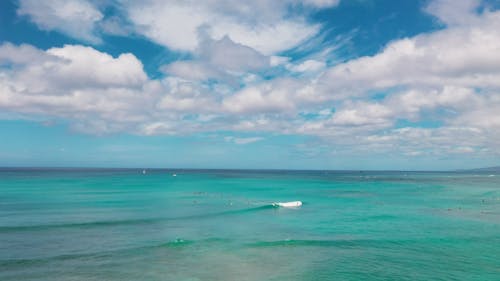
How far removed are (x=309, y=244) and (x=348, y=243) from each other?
3725 millimetres

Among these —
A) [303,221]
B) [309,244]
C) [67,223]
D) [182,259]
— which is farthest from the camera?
[303,221]

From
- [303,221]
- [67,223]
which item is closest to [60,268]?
[67,223]

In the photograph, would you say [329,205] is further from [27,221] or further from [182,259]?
[27,221]

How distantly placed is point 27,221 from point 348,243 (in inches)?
1374

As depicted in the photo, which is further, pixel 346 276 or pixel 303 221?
pixel 303 221

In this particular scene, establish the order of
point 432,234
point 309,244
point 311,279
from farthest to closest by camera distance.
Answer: point 432,234, point 309,244, point 311,279

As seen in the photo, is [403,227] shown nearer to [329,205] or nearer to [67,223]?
[329,205]

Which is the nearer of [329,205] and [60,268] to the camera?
[60,268]

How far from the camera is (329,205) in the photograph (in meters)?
61.2

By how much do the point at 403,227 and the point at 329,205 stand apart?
20.6m

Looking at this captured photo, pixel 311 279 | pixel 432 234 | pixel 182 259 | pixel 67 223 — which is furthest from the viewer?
pixel 67 223

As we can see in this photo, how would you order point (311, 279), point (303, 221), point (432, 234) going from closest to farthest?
point (311, 279) → point (432, 234) → point (303, 221)

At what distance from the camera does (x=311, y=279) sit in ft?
78.0

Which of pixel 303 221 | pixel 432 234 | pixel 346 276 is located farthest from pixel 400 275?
pixel 303 221
